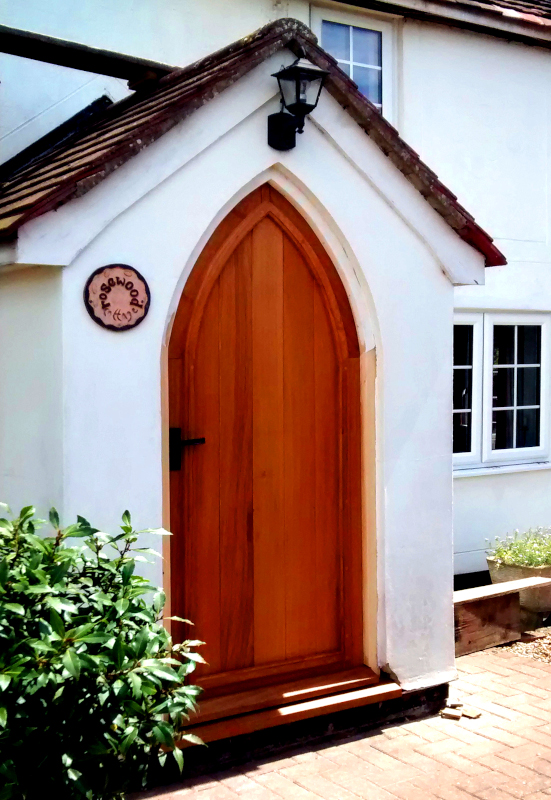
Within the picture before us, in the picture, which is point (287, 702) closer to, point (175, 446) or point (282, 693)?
point (282, 693)

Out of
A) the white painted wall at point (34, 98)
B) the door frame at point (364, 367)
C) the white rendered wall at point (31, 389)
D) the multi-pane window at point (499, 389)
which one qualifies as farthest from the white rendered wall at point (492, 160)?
the white rendered wall at point (31, 389)

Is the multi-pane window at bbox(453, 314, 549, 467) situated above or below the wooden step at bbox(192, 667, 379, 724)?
above

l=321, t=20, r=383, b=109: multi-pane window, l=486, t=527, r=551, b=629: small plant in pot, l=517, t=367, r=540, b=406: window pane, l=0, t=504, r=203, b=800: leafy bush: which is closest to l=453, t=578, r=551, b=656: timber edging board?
l=486, t=527, r=551, b=629: small plant in pot

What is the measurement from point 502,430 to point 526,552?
176 cm

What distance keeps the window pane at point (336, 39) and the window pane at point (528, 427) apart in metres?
4.11

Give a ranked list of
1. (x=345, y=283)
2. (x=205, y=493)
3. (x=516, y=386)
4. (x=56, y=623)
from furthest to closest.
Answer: (x=516, y=386)
(x=345, y=283)
(x=205, y=493)
(x=56, y=623)

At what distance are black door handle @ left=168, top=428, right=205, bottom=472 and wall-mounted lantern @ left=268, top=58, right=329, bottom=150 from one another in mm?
1663

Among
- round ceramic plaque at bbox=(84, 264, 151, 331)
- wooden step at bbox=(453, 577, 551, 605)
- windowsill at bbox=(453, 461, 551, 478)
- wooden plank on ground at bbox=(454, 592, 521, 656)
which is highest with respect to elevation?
round ceramic plaque at bbox=(84, 264, 151, 331)

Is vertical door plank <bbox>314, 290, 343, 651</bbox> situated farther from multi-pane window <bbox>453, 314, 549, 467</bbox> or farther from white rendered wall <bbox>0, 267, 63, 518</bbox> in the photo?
multi-pane window <bbox>453, 314, 549, 467</bbox>

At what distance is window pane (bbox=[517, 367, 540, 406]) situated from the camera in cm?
1010

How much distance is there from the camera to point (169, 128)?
4.77 metres

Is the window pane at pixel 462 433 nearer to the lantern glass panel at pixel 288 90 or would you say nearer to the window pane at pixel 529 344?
the window pane at pixel 529 344

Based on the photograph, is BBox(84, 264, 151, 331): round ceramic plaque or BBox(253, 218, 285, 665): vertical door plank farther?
BBox(253, 218, 285, 665): vertical door plank

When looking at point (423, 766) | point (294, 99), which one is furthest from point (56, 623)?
point (294, 99)
